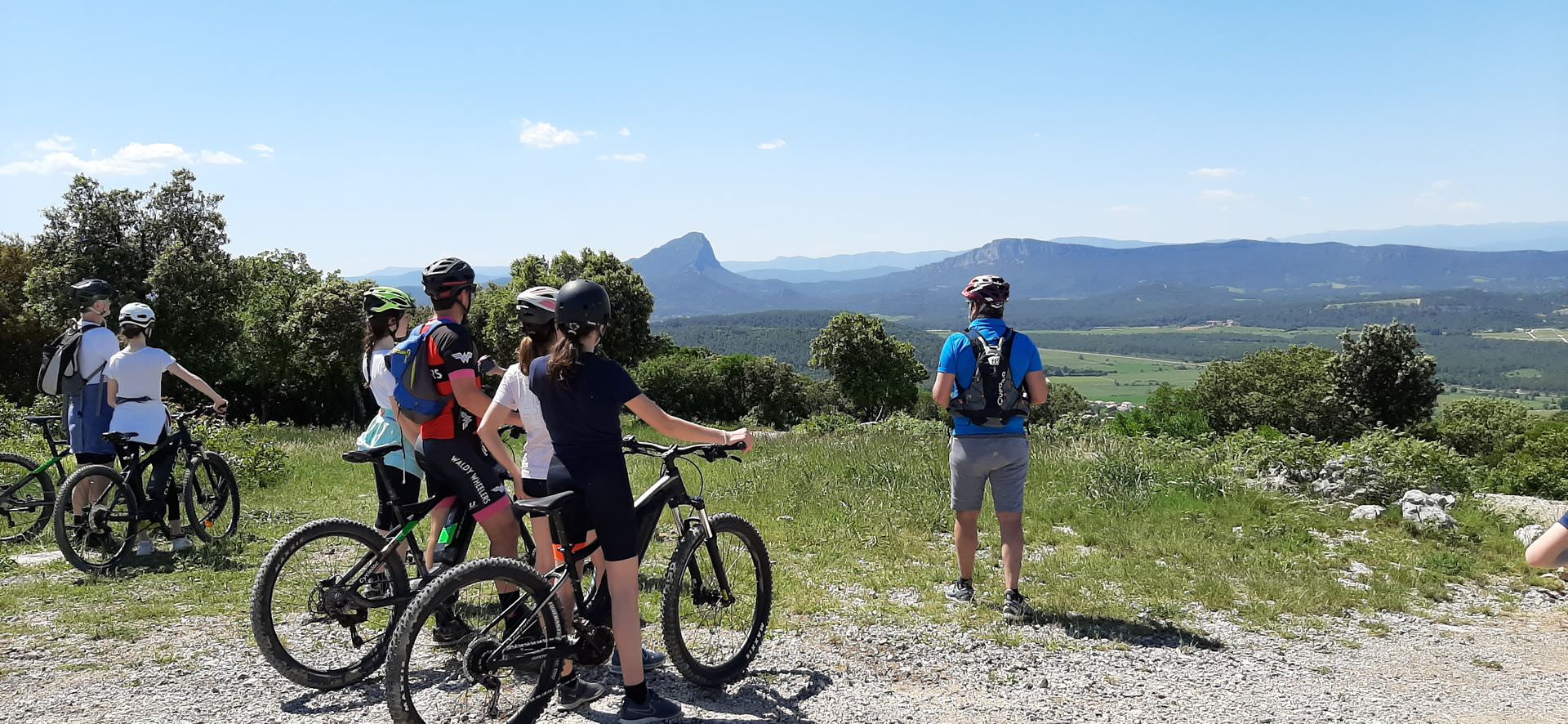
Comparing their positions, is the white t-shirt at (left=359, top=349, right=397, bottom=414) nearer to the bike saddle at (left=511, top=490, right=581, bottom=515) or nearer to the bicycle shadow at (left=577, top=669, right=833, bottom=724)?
the bike saddle at (left=511, top=490, right=581, bottom=515)

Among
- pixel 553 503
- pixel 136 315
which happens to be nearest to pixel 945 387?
pixel 553 503

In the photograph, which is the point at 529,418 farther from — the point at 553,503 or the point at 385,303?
the point at 385,303

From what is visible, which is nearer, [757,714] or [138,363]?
[757,714]

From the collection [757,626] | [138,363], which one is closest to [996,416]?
[757,626]

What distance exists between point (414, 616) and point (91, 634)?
3.50 m

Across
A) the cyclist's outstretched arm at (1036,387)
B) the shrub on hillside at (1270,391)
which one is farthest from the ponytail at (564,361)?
the shrub on hillside at (1270,391)

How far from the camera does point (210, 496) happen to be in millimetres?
8195

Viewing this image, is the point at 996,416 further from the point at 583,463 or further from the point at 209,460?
the point at 209,460

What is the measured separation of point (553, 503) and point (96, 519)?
18.7ft

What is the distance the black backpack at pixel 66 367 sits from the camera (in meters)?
7.21

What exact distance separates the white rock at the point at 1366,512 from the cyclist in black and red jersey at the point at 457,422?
349 inches

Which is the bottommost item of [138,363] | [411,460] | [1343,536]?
[1343,536]

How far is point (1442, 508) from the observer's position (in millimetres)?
9109

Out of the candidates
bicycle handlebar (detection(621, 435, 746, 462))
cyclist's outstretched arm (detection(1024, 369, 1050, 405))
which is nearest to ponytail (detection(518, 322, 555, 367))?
bicycle handlebar (detection(621, 435, 746, 462))
